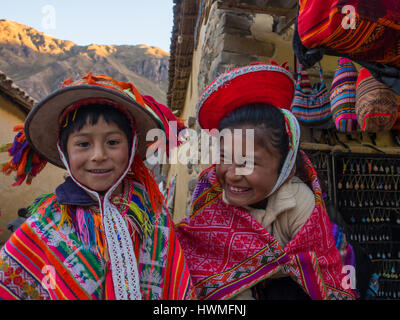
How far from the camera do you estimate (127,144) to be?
55.7 inches

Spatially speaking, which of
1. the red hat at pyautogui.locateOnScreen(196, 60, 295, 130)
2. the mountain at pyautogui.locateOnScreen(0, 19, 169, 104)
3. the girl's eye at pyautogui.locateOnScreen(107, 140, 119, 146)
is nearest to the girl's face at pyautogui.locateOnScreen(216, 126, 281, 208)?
the red hat at pyautogui.locateOnScreen(196, 60, 295, 130)

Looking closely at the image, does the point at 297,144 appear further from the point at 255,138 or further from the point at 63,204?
the point at 63,204

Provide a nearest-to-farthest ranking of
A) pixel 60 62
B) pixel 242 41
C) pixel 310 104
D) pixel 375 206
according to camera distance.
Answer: pixel 310 104, pixel 242 41, pixel 375 206, pixel 60 62

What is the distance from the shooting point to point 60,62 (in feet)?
180

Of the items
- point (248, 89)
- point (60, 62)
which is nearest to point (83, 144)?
point (248, 89)

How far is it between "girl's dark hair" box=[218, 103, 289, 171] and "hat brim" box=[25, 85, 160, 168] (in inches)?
16.7

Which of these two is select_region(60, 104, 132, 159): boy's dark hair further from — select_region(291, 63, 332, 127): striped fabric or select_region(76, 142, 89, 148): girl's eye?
select_region(291, 63, 332, 127): striped fabric

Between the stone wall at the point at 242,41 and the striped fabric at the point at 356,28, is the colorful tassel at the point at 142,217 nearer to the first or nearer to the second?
the striped fabric at the point at 356,28

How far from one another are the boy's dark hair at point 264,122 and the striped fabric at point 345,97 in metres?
0.58

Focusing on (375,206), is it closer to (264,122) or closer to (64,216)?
(264,122)

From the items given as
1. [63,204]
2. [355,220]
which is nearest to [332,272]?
[63,204]

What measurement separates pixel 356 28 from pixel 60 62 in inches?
2443
